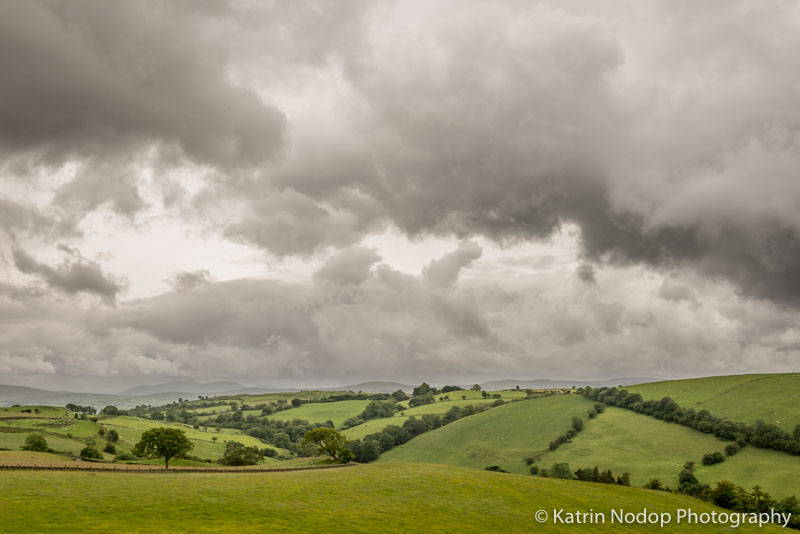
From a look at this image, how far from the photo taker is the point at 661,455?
465ft

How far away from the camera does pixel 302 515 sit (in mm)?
53844

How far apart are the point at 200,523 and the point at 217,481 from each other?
22560 millimetres

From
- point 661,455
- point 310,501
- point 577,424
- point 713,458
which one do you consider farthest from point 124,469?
point 577,424

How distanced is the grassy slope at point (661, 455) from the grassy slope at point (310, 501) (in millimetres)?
44870

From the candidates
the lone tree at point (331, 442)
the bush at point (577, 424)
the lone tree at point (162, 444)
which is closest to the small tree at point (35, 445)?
the lone tree at point (162, 444)

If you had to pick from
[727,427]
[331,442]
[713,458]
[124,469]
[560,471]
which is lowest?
[560,471]

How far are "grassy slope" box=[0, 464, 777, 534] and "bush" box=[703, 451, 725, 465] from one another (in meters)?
57.2

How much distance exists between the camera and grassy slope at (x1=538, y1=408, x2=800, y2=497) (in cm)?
11938

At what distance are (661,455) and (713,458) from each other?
530 inches

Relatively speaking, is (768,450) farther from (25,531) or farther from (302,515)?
(25,531)

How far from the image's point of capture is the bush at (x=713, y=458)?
437 feet

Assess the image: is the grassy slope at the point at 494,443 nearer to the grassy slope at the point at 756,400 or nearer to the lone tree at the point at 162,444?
the grassy slope at the point at 756,400

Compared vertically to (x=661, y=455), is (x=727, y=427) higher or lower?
higher

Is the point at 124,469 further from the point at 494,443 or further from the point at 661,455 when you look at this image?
the point at 661,455
